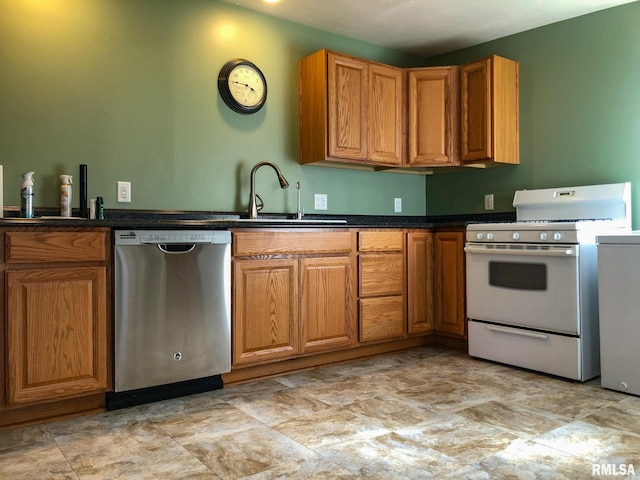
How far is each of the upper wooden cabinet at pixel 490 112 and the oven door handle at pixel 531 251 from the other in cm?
72

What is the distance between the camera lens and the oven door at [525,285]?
2920mm

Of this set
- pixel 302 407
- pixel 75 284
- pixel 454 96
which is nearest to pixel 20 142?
pixel 75 284

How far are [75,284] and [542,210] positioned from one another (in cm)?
293

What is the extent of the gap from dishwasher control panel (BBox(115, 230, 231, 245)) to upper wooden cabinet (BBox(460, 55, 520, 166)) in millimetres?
2001

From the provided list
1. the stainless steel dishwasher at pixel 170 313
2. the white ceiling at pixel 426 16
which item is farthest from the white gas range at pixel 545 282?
the stainless steel dishwasher at pixel 170 313

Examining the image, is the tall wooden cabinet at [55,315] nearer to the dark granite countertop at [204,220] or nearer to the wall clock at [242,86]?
the dark granite countertop at [204,220]

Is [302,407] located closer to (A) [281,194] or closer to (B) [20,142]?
(A) [281,194]

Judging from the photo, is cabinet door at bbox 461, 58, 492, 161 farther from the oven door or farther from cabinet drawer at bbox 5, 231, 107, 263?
cabinet drawer at bbox 5, 231, 107, 263

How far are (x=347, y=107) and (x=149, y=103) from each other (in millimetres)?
1289

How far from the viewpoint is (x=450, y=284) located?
3.70 m

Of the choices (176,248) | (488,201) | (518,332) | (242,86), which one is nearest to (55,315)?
(176,248)

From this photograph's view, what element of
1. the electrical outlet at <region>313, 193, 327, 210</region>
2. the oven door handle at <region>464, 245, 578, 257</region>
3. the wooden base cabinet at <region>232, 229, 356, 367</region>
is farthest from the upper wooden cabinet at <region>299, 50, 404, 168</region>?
the oven door handle at <region>464, 245, 578, 257</region>

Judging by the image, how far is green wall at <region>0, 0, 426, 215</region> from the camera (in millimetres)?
2727

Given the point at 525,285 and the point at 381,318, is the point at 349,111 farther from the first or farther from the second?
the point at 525,285
